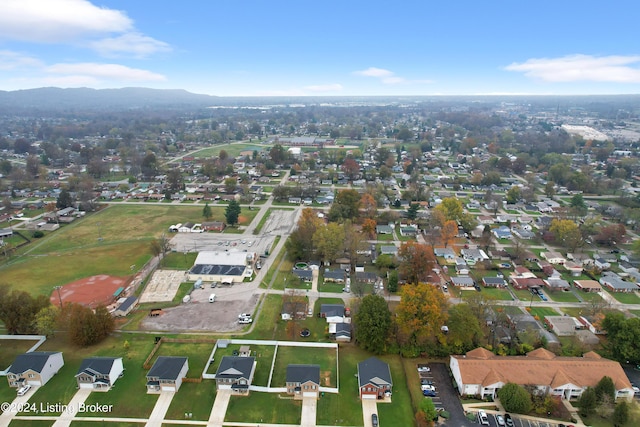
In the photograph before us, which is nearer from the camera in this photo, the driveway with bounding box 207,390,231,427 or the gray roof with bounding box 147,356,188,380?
the driveway with bounding box 207,390,231,427

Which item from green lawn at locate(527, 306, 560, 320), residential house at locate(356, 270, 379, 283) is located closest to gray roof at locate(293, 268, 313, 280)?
residential house at locate(356, 270, 379, 283)

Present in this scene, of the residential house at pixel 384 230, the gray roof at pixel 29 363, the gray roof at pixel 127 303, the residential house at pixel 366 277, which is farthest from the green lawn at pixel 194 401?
the residential house at pixel 384 230

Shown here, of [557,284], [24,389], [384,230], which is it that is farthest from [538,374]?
[24,389]

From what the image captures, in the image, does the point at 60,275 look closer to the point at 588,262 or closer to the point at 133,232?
the point at 133,232

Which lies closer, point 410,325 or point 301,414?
point 301,414

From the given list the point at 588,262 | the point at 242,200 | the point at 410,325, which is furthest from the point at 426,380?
the point at 242,200

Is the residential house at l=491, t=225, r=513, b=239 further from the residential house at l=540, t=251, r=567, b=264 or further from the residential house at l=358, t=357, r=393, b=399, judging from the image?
the residential house at l=358, t=357, r=393, b=399

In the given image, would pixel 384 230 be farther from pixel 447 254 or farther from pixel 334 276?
pixel 334 276
